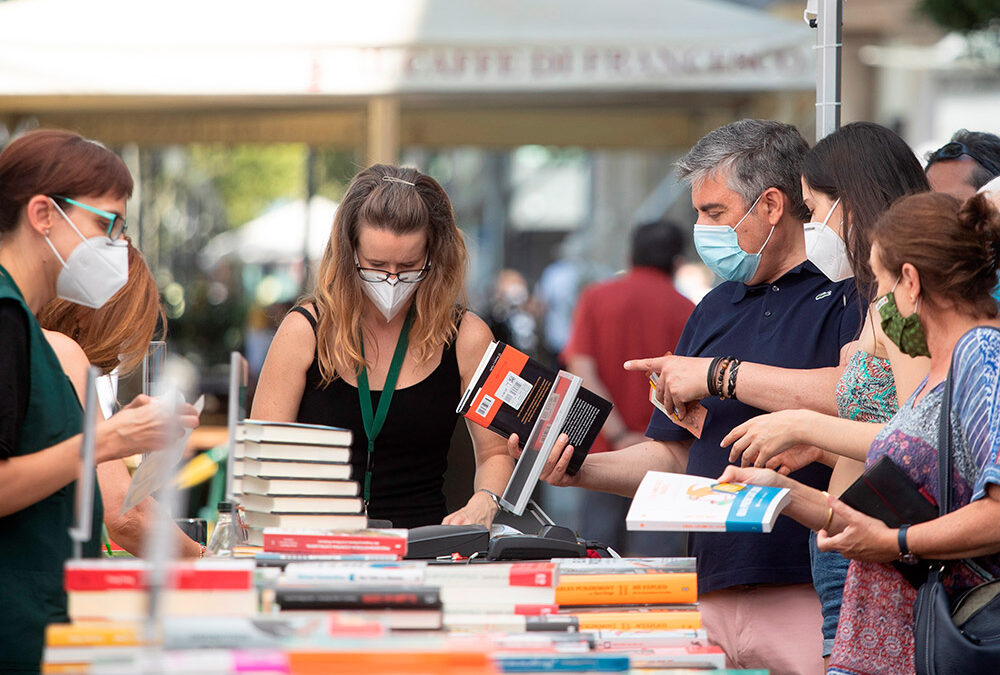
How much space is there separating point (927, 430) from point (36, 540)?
1.66 m

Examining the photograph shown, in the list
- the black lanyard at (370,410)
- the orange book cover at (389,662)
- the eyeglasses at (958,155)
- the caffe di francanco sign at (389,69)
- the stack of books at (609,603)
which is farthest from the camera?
the caffe di francanco sign at (389,69)

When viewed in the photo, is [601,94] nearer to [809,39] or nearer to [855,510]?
[809,39]

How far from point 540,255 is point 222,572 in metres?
37.1

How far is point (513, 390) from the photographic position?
2789 mm

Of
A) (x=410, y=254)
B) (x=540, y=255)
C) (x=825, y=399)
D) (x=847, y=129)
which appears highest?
(x=540, y=255)

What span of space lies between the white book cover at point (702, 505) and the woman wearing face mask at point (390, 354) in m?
0.81

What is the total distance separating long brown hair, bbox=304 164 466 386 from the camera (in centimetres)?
304

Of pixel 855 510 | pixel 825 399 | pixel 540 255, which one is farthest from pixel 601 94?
pixel 540 255

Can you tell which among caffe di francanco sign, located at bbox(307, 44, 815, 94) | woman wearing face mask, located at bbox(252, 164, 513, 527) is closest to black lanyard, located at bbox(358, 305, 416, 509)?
woman wearing face mask, located at bbox(252, 164, 513, 527)

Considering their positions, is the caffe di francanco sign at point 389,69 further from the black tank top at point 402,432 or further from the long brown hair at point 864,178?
the long brown hair at point 864,178

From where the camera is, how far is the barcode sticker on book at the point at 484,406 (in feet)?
9.12

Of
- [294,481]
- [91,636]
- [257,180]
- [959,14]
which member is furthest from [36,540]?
[257,180]

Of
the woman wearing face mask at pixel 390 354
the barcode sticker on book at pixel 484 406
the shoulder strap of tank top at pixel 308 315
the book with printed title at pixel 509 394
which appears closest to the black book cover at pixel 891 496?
the book with printed title at pixel 509 394

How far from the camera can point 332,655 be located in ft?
4.84
